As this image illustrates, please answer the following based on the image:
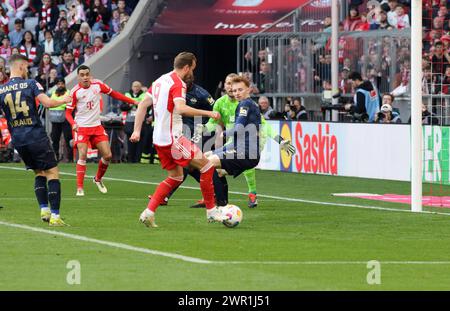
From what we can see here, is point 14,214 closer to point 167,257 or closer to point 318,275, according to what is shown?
point 167,257

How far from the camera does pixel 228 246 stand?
47.4ft

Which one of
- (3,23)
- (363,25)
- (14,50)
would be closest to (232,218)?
(363,25)

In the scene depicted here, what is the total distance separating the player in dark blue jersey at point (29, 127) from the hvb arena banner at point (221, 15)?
63.4 ft

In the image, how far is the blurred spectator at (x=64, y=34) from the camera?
3781cm

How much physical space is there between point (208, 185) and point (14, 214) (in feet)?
10.5

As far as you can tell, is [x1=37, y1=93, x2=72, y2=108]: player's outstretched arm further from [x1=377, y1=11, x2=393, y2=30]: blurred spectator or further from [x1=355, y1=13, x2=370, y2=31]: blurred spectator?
[x1=355, y1=13, x2=370, y2=31]: blurred spectator

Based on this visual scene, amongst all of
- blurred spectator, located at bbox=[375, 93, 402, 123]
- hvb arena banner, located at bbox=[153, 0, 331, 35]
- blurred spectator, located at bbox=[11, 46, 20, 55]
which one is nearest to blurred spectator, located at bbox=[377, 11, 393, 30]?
blurred spectator, located at bbox=[375, 93, 402, 123]

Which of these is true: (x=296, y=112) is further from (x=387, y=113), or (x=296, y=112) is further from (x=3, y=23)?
(x=3, y=23)

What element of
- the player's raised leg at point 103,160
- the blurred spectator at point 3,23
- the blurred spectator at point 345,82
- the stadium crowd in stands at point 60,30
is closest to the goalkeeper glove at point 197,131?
the player's raised leg at point 103,160

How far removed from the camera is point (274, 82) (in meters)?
33.1

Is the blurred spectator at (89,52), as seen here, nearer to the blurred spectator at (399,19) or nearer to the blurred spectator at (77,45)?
the blurred spectator at (77,45)

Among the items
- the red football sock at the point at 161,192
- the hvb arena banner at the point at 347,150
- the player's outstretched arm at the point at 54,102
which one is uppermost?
the player's outstretched arm at the point at 54,102

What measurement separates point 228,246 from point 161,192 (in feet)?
Answer: 7.03

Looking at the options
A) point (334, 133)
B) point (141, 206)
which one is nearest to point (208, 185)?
point (141, 206)
